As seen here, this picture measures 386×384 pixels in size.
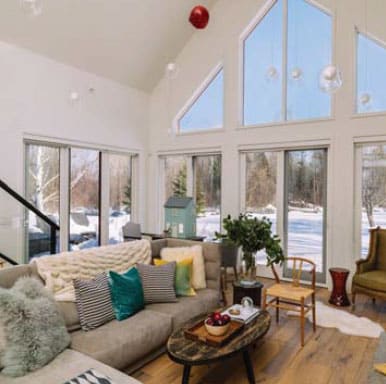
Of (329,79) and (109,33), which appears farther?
(109,33)

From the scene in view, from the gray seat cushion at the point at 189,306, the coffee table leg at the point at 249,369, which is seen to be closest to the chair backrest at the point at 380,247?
the gray seat cushion at the point at 189,306

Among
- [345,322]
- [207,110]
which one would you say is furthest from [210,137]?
[345,322]

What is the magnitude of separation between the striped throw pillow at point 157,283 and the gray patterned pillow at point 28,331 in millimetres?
980

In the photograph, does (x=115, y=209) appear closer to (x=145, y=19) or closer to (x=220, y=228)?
(x=220, y=228)

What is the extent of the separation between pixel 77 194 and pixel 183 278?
2.80 m

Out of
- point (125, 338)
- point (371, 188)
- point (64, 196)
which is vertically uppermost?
point (371, 188)

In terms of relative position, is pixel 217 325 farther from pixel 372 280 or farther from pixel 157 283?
pixel 372 280

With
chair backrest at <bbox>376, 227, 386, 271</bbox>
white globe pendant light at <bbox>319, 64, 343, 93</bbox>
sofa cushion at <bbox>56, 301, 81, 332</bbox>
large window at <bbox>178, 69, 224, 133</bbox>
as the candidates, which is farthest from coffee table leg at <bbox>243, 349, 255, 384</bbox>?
large window at <bbox>178, 69, 224, 133</bbox>

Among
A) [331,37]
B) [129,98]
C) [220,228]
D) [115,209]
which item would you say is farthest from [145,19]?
[220,228]

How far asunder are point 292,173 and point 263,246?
2177mm

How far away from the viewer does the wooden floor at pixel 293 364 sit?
2629 mm

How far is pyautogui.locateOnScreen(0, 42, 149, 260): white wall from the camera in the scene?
436 cm

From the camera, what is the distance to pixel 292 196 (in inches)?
215

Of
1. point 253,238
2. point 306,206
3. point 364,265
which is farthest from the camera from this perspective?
point 306,206
